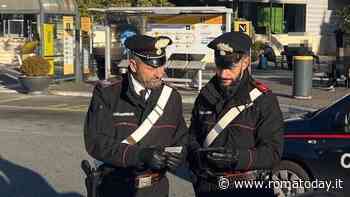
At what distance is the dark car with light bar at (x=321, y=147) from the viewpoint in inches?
271

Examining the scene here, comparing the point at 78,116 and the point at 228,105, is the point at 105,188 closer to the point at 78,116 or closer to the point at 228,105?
the point at 228,105

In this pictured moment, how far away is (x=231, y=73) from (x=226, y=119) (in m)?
0.27

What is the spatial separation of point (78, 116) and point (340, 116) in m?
8.89

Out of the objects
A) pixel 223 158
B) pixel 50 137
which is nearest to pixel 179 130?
pixel 223 158

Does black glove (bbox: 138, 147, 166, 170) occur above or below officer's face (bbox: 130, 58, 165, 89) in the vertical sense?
below

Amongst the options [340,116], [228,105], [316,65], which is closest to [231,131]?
[228,105]

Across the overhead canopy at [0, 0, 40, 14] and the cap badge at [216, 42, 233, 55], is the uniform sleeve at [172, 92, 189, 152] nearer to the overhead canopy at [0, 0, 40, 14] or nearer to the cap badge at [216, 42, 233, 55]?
the cap badge at [216, 42, 233, 55]

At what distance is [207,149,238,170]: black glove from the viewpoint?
3789 mm

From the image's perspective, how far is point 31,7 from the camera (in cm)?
2138

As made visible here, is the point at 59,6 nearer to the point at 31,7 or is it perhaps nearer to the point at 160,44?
the point at 31,7

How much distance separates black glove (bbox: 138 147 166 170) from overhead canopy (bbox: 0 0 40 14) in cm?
1811

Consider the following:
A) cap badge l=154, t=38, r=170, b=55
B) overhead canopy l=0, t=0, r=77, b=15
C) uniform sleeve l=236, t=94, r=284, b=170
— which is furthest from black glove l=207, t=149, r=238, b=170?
overhead canopy l=0, t=0, r=77, b=15

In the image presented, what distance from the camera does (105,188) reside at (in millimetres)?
4148

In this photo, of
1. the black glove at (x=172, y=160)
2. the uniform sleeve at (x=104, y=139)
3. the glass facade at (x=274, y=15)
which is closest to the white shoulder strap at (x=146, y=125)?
the uniform sleeve at (x=104, y=139)
